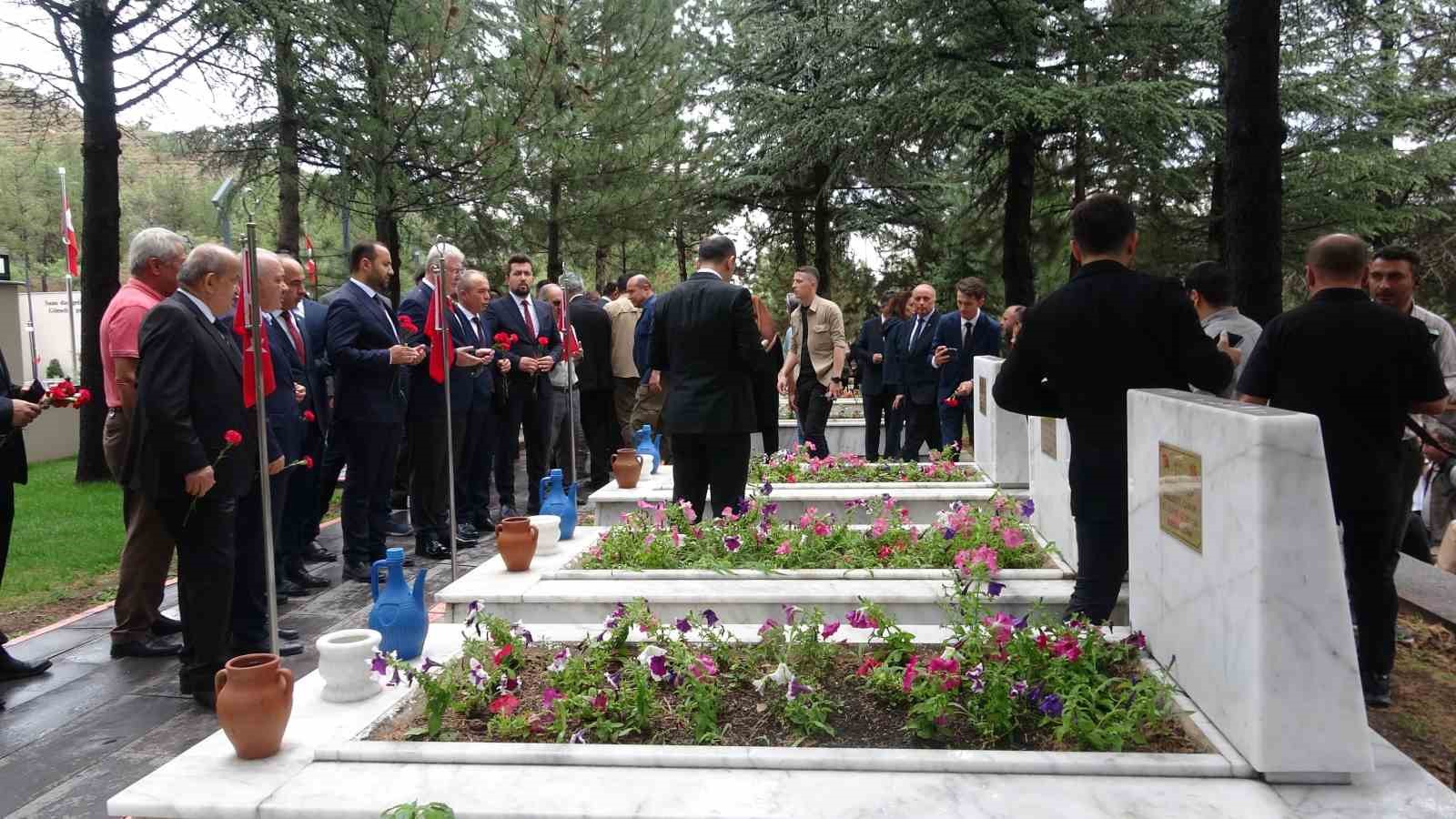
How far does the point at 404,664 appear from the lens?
3158 mm

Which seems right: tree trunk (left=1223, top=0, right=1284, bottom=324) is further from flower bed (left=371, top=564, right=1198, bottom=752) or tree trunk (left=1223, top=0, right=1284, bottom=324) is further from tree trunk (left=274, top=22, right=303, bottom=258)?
tree trunk (left=274, top=22, right=303, bottom=258)

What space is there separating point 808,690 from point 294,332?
3998 mm

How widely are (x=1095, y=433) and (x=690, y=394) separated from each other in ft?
7.26

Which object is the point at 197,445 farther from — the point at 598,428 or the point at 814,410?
the point at 814,410

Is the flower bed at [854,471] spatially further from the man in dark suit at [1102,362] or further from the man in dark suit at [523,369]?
the man in dark suit at [1102,362]

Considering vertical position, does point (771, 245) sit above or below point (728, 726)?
above

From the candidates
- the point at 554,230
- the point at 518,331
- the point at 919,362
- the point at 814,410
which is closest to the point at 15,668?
the point at 518,331

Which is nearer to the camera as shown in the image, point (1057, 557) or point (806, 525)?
point (1057, 557)

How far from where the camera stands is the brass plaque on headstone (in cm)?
298

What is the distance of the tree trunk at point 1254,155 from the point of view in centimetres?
577

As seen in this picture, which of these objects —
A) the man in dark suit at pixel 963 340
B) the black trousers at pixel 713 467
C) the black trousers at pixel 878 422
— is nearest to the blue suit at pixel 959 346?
the man in dark suit at pixel 963 340

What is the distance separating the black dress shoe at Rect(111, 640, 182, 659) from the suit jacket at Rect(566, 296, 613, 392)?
15.6ft

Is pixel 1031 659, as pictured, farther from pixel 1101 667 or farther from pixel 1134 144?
pixel 1134 144

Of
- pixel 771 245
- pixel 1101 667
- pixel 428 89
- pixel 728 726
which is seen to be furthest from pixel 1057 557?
pixel 771 245
